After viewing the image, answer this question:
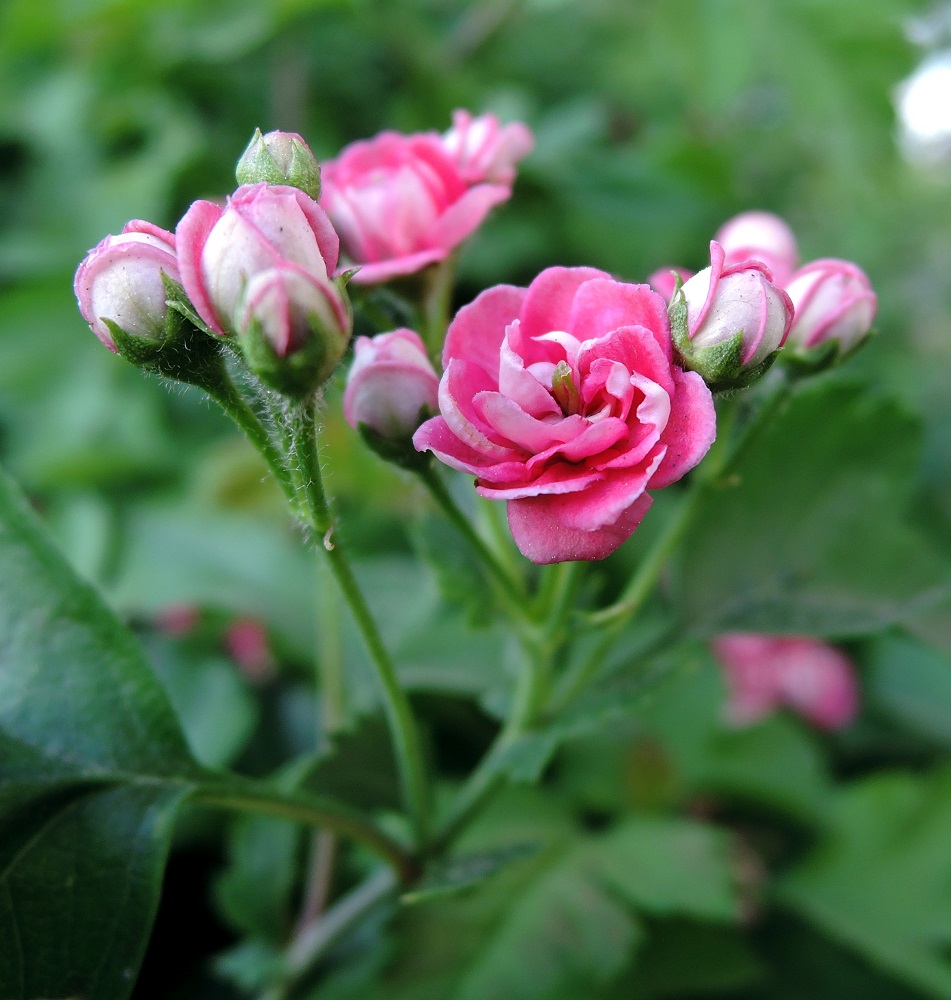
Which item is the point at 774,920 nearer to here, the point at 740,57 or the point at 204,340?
the point at 204,340

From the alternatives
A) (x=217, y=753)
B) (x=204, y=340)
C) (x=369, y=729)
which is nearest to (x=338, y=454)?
(x=217, y=753)

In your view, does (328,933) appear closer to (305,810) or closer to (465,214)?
(305,810)

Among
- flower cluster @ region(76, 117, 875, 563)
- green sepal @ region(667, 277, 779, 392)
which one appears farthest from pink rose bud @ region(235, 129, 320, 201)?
green sepal @ region(667, 277, 779, 392)

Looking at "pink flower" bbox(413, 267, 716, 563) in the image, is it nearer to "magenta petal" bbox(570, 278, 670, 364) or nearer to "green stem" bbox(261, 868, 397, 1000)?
"magenta petal" bbox(570, 278, 670, 364)

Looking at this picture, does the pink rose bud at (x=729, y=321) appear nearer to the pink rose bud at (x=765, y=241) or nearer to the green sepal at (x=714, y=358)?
the green sepal at (x=714, y=358)

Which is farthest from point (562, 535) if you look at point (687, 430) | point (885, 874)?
point (885, 874)

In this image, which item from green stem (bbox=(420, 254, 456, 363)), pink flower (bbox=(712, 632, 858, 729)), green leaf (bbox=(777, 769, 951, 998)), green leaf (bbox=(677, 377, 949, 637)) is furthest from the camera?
pink flower (bbox=(712, 632, 858, 729))

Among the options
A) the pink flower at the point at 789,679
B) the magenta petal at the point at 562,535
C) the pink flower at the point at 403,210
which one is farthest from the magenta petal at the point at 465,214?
the pink flower at the point at 789,679
